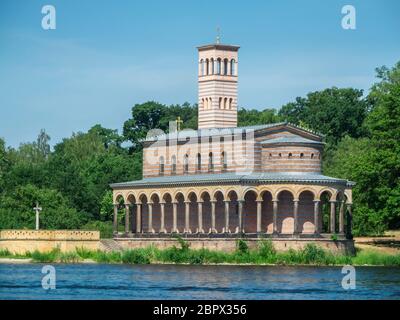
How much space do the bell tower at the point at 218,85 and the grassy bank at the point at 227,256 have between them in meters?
14.0

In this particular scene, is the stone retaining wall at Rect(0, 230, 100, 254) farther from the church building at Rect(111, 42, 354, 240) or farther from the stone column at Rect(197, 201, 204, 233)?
the stone column at Rect(197, 201, 204, 233)

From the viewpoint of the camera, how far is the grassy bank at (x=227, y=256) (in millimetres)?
110250

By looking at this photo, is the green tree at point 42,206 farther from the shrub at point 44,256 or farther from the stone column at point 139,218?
the shrub at point 44,256

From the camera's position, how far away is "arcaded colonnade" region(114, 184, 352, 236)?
11569cm

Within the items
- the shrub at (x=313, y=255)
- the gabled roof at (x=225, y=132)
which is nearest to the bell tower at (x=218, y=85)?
the gabled roof at (x=225, y=132)

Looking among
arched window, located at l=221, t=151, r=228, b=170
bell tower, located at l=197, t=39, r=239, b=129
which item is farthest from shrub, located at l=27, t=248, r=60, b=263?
bell tower, located at l=197, t=39, r=239, b=129

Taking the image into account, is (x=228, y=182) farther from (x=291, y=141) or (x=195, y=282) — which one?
(x=195, y=282)

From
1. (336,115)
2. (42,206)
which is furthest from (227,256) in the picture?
(336,115)

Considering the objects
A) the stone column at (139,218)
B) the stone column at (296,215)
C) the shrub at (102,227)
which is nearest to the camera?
the stone column at (296,215)

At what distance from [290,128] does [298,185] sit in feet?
Answer: 25.8

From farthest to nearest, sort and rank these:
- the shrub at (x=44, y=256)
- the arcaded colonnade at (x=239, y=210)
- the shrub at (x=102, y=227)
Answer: the shrub at (x=102, y=227)
the arcaded colonnade at (x=239, y=210)
the shrub at (x=44, y=256)

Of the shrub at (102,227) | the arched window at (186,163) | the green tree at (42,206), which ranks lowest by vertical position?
the shrub at (102,227)

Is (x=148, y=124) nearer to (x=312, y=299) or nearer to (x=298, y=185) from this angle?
(x=298, y=185)

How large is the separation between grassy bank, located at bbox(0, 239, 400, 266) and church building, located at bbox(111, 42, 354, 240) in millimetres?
1844
